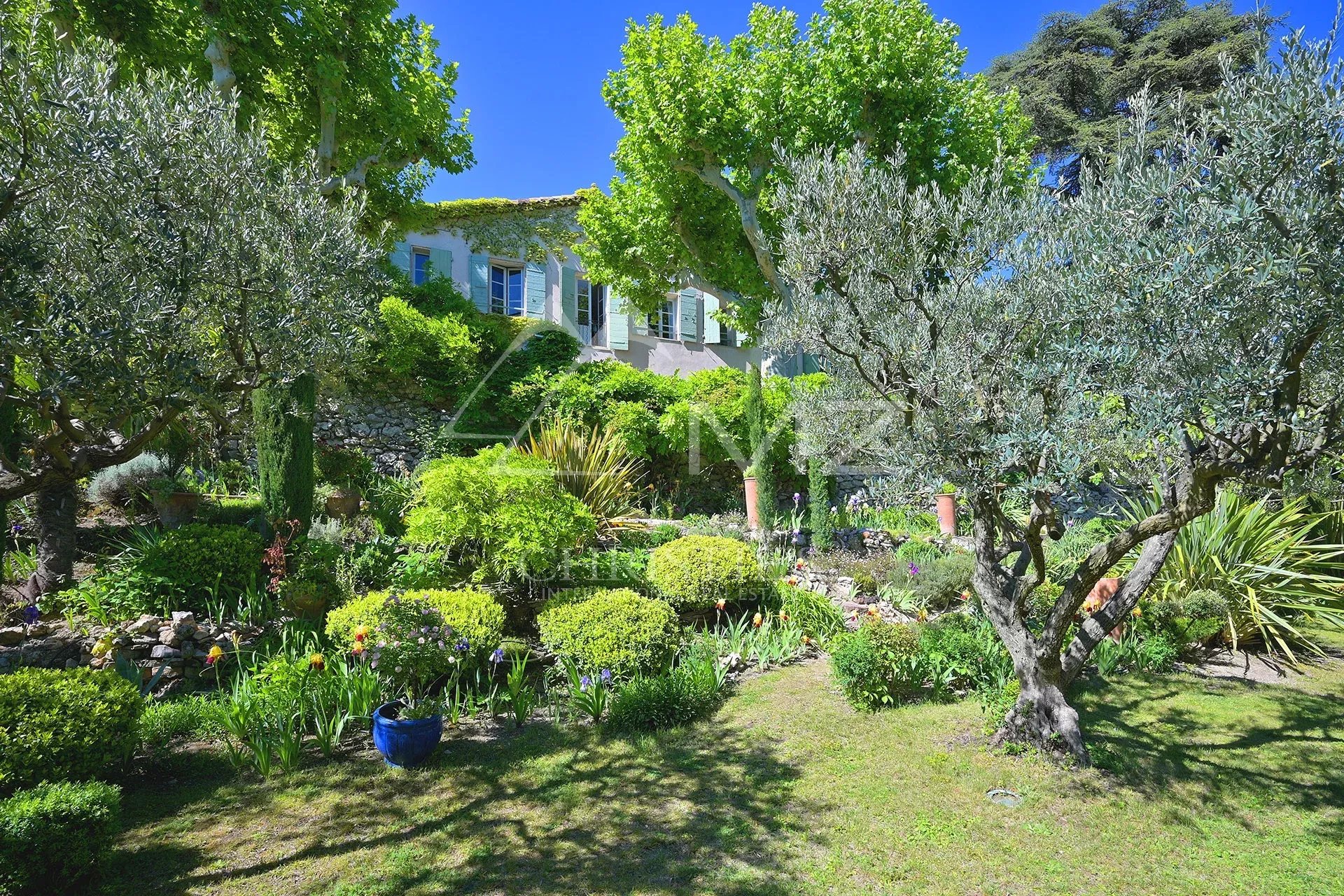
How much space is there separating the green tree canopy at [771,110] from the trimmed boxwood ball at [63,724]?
340 inches

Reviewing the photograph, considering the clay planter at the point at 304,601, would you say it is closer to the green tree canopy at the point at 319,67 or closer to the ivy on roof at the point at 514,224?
the green tree canopy at the point at 319,67

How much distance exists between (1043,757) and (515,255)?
15.8 m

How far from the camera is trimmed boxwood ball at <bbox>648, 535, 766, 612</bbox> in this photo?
7277 mm

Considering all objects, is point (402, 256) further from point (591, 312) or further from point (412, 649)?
point (412, 649)

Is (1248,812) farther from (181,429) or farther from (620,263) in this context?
(620,263)

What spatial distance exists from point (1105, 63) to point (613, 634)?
78.7 ft

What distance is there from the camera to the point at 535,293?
17.3 meters

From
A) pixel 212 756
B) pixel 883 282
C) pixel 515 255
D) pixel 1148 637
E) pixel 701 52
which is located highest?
pixel 701 52

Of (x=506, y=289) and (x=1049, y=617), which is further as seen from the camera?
(x=506, y=289)

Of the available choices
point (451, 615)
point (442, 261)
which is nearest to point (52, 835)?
point (451, 615)

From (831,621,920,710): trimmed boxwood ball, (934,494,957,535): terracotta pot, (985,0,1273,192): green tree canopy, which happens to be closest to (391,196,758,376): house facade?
(934,494,957,535): terracotta pot

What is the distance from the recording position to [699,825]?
3.97m

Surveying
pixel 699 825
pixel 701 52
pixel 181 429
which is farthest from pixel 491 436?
pixel 699 825

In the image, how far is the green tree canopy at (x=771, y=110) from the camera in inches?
412
